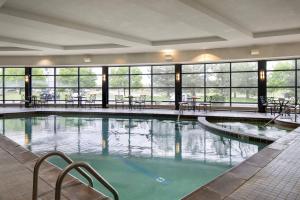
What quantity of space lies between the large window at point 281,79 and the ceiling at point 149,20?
199 cm

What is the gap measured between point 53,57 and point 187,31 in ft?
28.4

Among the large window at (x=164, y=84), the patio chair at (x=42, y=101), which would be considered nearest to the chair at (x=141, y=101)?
the large window at (x=164, y=84)

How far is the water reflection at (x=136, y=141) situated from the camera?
570cm

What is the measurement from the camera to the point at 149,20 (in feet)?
24.6

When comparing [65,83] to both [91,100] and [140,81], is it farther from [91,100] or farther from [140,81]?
[140,81]

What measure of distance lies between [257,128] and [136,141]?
4.29m

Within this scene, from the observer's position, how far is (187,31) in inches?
353

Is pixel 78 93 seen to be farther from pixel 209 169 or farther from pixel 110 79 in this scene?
pixel 209 169

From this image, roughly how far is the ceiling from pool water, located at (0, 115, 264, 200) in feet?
10.4

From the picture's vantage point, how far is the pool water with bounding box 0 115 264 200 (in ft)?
13.3

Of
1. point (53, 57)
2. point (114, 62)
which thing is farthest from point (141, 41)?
point (53, 57)

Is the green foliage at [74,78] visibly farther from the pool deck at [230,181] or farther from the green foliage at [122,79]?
the pool deck at [230,181]

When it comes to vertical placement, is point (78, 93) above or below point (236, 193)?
above

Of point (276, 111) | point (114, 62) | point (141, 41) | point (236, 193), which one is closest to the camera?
point (236, 193)
